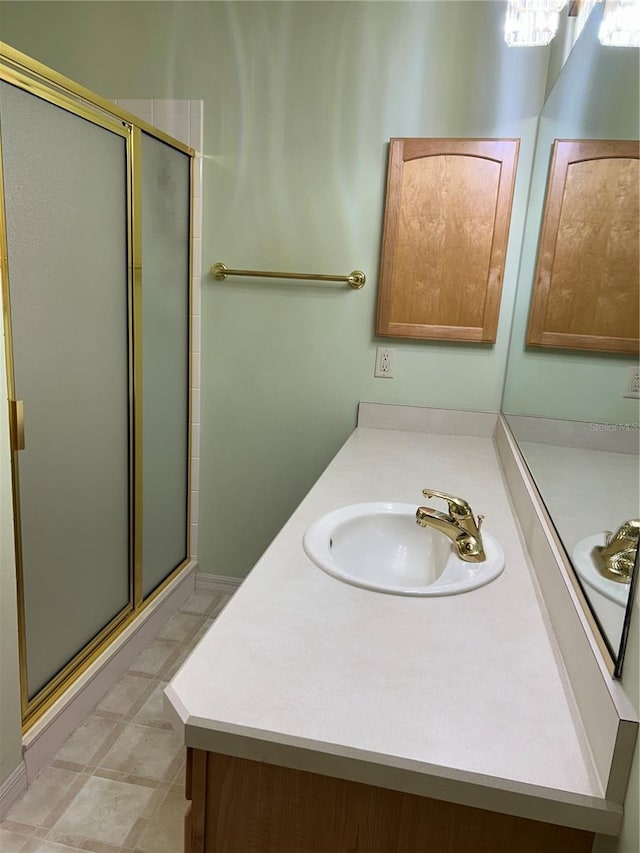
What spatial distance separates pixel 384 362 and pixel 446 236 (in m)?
0.50

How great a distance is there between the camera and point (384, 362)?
7.30 feet

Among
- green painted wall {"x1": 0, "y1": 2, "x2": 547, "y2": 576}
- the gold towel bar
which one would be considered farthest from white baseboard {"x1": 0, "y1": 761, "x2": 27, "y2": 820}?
the gold towel bar

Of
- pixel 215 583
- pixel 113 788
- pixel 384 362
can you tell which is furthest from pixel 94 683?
pixel 384 362

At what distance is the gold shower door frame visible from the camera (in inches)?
51.1

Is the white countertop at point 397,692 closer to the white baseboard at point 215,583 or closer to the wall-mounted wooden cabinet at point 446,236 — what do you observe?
the wall-mounted wooden cabinet at point 446,236

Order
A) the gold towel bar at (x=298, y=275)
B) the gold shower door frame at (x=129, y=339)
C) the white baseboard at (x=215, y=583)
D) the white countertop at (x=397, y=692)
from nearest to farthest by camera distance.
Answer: the white countertop at (x=397, y=692) → the gold shower door frame at (x=129, y=339) → the gold towel bar at (x=298, y=275) → the white baseboard at (x=215, y=583)

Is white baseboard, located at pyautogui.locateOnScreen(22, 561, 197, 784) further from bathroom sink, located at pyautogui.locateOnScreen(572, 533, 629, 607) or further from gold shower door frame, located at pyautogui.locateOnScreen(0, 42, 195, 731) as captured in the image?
bathroom sink, located at pyautogui.locateOnScreen(572, 533, 629, 607)

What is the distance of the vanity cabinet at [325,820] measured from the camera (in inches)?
27.1

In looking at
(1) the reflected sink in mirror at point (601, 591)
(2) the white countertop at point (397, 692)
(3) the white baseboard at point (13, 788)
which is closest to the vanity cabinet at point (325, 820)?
(2) the white countertop at point (397, 692)

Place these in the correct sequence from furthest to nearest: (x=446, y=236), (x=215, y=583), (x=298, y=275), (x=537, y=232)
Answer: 1. (x=215, y=583)
2. (x=298, y=275)
3. (x=446, y=236)
4. (x=537, y=232)

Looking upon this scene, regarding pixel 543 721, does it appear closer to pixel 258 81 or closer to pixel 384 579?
pixel 384 579

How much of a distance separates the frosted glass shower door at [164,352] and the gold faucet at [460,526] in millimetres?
1177

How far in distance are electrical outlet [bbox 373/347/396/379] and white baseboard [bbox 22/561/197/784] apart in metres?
1.17

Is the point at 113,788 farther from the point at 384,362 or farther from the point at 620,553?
the point at 384,362
